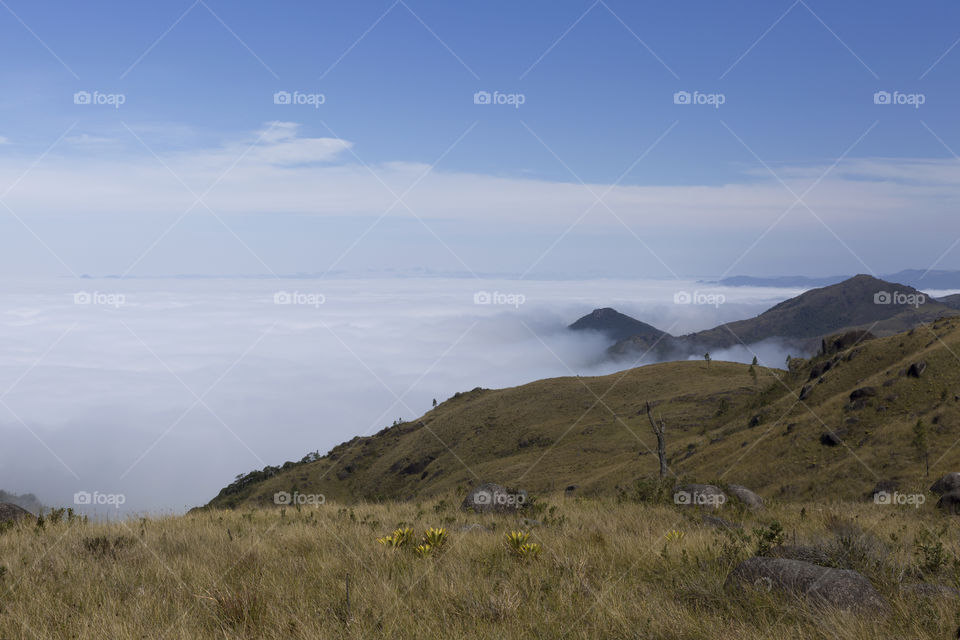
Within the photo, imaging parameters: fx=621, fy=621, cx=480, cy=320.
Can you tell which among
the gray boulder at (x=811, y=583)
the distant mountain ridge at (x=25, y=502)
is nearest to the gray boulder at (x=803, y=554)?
the gray boulder at (x=811, y=583)

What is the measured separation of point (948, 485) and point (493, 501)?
1356 cm

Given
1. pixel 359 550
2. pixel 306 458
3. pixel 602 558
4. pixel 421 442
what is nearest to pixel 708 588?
pixel 602 558

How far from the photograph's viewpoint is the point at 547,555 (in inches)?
273

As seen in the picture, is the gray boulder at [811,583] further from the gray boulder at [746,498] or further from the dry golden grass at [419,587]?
the gray boulder at [746,498]

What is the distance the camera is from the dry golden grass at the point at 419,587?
4.51 meters

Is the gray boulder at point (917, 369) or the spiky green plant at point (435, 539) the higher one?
the gray boulder at point (917, 369)

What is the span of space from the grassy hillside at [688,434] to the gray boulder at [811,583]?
1100cm

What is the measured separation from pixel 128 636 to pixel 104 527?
6.37m

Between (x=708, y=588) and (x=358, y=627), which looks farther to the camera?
(x=708, y=588)

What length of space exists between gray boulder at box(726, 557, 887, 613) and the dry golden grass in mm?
156

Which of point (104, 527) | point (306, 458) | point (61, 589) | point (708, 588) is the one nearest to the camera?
point (708, 588)

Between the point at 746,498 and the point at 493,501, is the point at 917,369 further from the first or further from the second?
the point at 493,501

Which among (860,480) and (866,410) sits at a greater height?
(866,410)

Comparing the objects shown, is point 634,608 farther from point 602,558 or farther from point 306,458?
point 306,458
